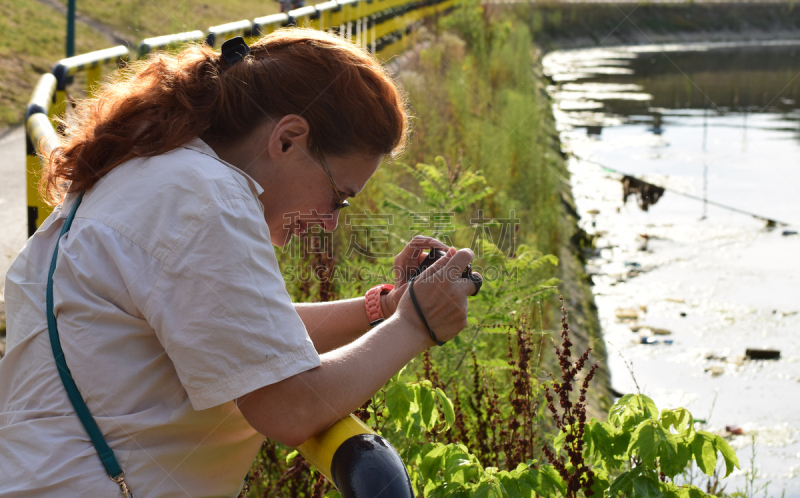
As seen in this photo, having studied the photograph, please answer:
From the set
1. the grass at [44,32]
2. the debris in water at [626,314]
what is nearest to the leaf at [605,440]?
the debris in water at [626,314]

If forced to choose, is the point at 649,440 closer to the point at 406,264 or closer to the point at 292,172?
the point at 406,264

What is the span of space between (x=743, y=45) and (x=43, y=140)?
37.2 meters

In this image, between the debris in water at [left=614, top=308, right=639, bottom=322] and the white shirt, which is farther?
the debris in water at [left=614, top=308, right=639, bottom=322]

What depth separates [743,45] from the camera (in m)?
33.8

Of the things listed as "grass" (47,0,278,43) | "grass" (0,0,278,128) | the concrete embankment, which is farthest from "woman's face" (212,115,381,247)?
the concrete embankment

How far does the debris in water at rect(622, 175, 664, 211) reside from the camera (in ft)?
31.9

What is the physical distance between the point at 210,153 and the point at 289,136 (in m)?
0.19

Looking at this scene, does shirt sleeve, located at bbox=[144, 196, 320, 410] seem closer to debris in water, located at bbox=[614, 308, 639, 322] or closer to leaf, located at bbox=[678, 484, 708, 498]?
leaf, located at bbox=[678, 484, 708, 498]

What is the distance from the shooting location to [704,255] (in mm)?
7898

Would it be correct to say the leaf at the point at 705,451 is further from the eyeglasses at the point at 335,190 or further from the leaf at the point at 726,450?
the eyeglasses at the point at 335,190

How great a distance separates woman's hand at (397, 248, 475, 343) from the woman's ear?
41 cm

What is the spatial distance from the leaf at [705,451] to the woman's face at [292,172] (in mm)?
1013

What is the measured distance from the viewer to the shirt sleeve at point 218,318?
128 centimetres

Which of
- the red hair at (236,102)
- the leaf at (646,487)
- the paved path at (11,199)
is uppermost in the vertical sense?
the red hair at (236,102)
